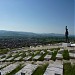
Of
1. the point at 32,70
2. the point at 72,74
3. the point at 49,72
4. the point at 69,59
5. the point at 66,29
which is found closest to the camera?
the point at 72,74

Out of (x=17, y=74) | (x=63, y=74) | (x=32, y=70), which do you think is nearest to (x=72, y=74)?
(x=63, y=74)

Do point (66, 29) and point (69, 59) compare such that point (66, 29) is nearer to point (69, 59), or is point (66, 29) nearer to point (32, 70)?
point (69, 59)

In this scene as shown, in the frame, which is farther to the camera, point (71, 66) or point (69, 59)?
point (69, 59)

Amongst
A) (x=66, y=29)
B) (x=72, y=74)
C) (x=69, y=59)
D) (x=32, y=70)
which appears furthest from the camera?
(x=66, y=29)

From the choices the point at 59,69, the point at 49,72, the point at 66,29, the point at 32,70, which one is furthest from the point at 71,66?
the point at 66,29

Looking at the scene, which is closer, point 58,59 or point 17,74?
point 17,74

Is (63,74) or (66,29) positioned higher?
(66,29)

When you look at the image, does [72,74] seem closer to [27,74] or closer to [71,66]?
[71,66]

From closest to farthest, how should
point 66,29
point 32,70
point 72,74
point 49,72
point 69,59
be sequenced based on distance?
1. point 72,74
2. point 49,72
3. point 32,70
4. point 69,59
5. point 66,29

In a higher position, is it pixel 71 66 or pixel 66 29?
pixel 66 29
